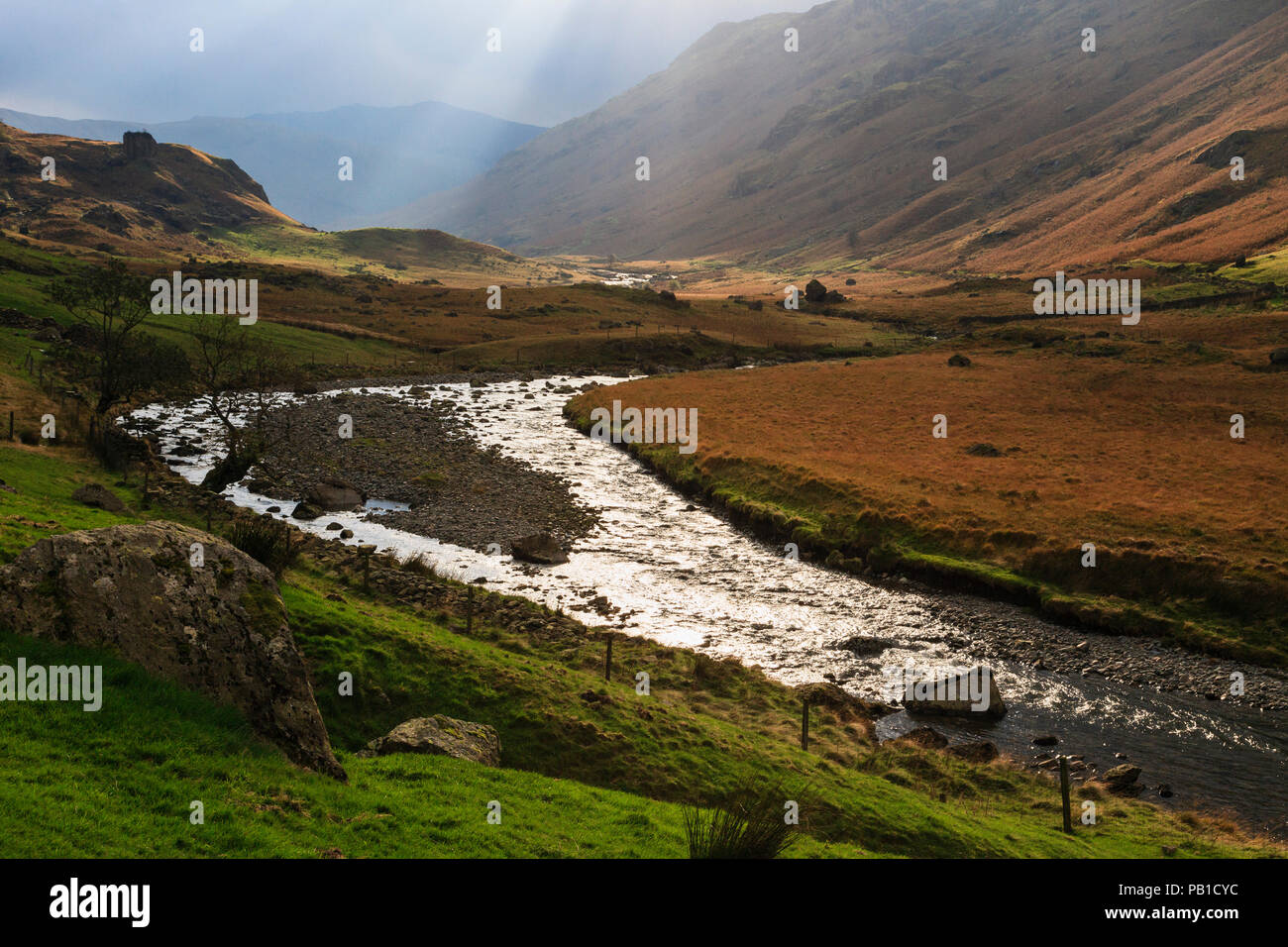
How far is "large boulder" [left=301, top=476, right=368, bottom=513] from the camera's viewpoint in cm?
4538

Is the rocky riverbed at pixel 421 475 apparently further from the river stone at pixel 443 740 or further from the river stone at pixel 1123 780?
the river stone at pixel 1123 780

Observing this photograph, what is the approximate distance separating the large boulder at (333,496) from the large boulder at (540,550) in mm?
12818

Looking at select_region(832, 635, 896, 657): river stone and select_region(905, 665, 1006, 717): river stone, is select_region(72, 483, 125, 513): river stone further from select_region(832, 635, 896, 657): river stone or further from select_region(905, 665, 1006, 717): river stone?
select_region(905, 665, 1006, 717): river stone

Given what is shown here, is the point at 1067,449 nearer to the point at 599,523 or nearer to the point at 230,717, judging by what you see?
the point at 599,523

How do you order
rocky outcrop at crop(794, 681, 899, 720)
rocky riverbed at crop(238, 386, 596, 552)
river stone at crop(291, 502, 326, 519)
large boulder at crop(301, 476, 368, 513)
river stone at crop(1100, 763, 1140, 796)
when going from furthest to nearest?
large boulder at crop(301, 476, 368, 513), rocky riverbed at crop(238, 386, 596, 552), river stone at crop(291, 502, 326, 519), rocky outcrop at crop(794, 681, 899, 720), river stone at crop(1100, 763, 1140, 796)

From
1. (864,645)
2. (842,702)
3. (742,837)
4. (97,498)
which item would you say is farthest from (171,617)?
(864,645)

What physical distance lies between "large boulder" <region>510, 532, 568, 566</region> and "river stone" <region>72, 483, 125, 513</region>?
56.5 feet

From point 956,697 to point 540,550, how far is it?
825 inches

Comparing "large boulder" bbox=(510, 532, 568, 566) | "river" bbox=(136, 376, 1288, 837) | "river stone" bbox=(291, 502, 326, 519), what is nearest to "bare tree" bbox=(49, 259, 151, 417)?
"river" bbox=(136, 376, 1288, 837)

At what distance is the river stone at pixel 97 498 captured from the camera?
2948 cm

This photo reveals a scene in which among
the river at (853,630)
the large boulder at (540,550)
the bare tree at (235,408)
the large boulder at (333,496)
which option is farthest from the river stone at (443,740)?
the bare tree at (235,408)

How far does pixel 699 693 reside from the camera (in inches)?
1031

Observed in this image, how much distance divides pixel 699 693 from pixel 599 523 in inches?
824
